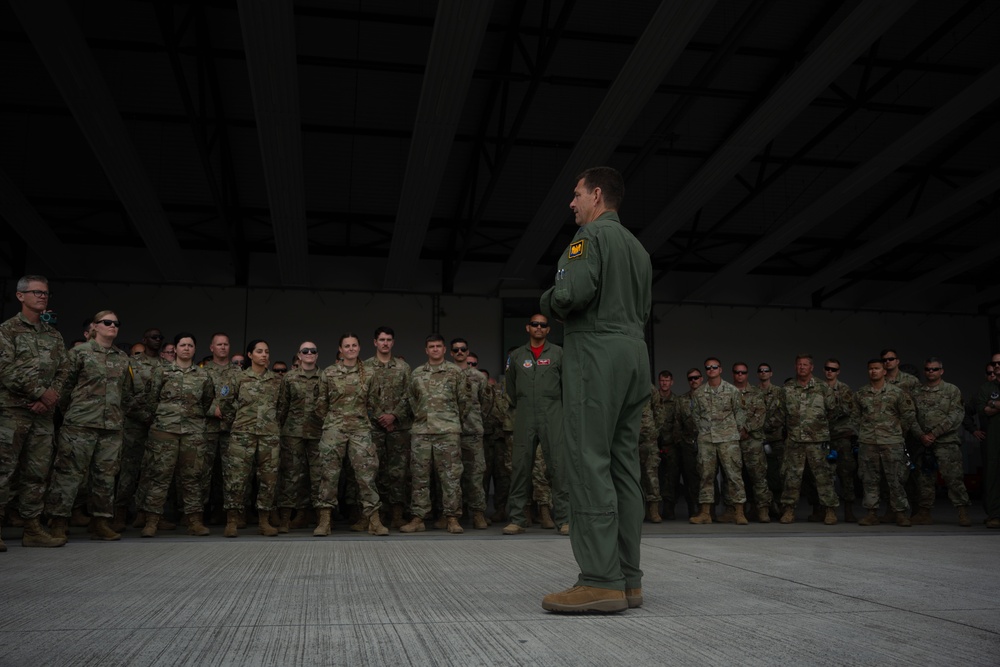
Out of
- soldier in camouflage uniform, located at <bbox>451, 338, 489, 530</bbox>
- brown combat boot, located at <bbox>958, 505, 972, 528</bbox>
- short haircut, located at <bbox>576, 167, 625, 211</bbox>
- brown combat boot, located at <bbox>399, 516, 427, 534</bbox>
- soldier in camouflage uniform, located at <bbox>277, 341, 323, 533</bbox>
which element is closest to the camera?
short haircut, located at <bbox>576, 167, 625, 211</bbox>

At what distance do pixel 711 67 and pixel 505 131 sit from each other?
3276 millimetres

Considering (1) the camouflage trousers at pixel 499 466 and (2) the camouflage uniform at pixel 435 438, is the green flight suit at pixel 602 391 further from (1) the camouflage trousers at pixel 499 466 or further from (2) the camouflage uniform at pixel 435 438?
(1) the camouflage trousers at pixel 499 466

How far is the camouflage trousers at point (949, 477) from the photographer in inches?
275

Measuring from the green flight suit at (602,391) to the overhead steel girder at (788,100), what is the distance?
6.40 meters

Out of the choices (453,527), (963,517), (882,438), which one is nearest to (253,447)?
(453,527)

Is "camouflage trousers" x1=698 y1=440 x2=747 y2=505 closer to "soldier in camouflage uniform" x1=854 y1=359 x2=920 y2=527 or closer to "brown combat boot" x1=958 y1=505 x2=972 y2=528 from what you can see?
"soldier in camouflage uniform" x1=854 y1=359 x2=920 y2=527

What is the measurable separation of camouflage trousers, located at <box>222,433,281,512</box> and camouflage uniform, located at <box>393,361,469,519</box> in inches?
44.6

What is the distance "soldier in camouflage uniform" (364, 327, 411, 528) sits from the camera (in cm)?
646

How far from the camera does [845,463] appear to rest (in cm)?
795

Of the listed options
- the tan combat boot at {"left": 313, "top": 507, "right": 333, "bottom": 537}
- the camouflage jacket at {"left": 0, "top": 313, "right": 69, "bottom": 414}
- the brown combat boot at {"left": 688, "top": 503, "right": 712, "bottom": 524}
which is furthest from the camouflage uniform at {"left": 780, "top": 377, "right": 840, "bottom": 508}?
the camouflage jacket at {"left": 0, "top": 313, "right": 69, "bottom": 414}

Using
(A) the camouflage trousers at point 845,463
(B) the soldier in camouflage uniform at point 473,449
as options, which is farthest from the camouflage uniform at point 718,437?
(B) the soldier in camouflage uniform at point 473,449

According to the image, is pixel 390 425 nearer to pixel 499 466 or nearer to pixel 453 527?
pixel 453 527

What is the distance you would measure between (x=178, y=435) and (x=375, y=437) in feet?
5.69

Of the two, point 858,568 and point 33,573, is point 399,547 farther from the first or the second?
point 858,568
